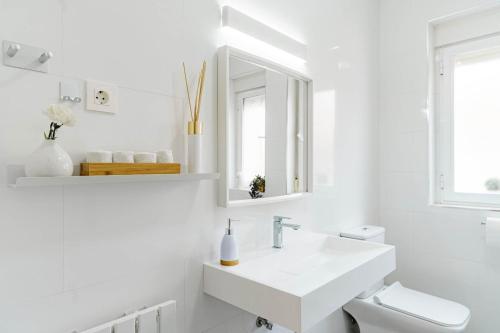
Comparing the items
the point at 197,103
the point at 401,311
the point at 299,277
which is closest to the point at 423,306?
the point at 401,311

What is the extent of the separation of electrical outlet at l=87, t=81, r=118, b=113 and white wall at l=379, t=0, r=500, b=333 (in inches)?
81.8

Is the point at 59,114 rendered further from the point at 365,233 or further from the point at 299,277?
the point at 365,233

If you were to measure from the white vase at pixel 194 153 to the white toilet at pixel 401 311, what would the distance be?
1.27 metres

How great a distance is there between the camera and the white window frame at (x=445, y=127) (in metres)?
2.28

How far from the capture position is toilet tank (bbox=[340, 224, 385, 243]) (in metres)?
2.02

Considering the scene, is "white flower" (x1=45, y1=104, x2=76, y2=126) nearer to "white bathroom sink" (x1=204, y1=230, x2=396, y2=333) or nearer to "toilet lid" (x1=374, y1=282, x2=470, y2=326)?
"white bathroom sink" (x1=204, y1=230, x2=396, y2=333)

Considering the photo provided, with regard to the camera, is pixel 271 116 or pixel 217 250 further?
pixel 271 116

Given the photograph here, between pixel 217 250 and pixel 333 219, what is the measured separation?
94 centimetres

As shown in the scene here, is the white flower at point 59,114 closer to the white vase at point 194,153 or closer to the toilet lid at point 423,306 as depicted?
the white vase at point 194,153

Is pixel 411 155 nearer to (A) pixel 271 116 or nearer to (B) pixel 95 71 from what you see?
(A) pixel 271 116

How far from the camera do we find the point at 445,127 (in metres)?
2.31

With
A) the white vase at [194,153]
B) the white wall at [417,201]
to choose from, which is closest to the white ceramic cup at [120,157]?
the white vase at [194,153]

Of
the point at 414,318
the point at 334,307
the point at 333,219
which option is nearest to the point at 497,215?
the point at 414,318

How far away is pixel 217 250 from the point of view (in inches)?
53.4
